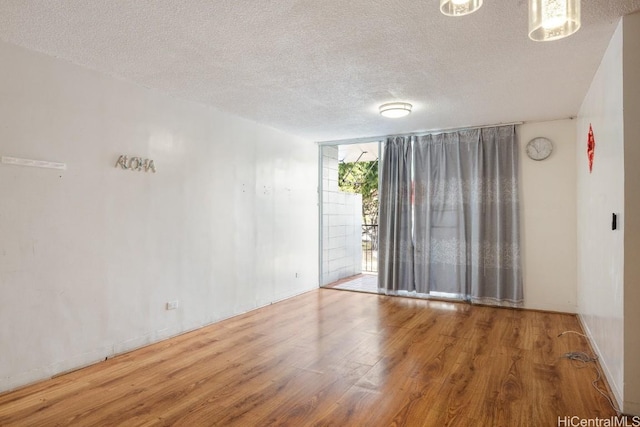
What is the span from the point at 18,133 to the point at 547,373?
430 cm

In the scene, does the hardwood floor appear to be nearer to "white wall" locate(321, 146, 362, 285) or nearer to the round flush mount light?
the round flush mount light

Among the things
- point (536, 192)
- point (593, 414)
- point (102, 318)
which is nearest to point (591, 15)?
point (593, 414)

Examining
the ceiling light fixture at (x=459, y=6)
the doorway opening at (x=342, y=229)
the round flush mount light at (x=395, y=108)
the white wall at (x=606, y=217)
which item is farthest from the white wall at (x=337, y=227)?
the ceiling light fixture at (x=459, y=6)

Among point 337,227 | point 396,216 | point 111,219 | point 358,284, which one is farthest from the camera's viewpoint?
point 337,227

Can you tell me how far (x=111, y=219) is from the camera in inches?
124

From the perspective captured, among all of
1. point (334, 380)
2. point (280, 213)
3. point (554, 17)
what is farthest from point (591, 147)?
point (280, 213)

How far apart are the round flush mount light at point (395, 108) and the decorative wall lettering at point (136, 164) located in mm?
2469

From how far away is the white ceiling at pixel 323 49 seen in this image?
216 centimetres

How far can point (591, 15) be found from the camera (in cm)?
221

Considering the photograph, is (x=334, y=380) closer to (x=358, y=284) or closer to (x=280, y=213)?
(x=280, y=213)

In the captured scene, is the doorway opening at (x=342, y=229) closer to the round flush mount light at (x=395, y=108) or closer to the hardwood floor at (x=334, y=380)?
the round flush mount light at (x=395, y=108)

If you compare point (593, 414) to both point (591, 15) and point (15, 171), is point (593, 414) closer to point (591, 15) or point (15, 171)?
point (591, 15)

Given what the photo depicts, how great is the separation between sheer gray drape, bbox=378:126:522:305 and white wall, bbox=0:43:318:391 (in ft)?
6.65
